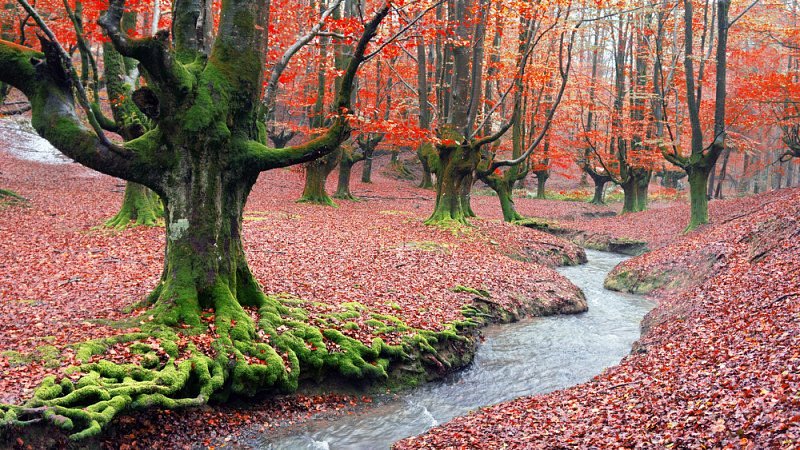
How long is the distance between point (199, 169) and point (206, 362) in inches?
109

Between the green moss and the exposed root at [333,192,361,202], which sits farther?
the exposed root at [333,192,361,202]

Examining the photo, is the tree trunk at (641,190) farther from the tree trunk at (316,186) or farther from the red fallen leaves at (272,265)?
the tree trunk at (316,186)

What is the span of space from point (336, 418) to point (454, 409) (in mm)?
1838

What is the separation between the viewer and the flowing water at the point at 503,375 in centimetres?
755

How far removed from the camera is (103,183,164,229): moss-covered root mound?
49.9 feet

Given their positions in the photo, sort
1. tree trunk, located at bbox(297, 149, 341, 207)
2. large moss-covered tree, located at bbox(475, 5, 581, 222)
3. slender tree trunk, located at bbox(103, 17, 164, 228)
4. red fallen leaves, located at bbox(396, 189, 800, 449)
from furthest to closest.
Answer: tree trunk, located at bbox(297, 149, 341, 207) → large moss-covered tree, located at bbox(475, 5, 581, 222) → slender tree trunk, located at bbox(103, 17, 164, 228) → red fallen leaves, located at bbox(396, 189, 800, 449)

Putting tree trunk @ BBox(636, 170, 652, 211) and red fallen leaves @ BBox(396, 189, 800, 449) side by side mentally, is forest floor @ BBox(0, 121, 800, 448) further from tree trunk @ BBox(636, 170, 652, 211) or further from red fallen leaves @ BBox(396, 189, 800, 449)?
tree trunk @ BBox(636, 170, 652, 211)

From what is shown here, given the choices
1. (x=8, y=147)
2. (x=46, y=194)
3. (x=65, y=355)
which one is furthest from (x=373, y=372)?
(x=8, y=147)

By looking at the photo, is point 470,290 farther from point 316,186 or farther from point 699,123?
point 699,123

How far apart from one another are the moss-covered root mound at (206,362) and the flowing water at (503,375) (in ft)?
2.21

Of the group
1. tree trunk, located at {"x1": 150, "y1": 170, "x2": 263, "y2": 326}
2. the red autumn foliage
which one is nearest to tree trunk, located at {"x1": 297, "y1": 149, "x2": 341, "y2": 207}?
Result: the red autumn foliage

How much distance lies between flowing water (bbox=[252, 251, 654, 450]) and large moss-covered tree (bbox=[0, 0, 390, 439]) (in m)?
0.84

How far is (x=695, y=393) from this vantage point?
6.09 meters

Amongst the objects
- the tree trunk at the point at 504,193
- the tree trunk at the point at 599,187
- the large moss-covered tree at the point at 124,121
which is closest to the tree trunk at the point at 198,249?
the large moss-covered tree at the point at 124,121
